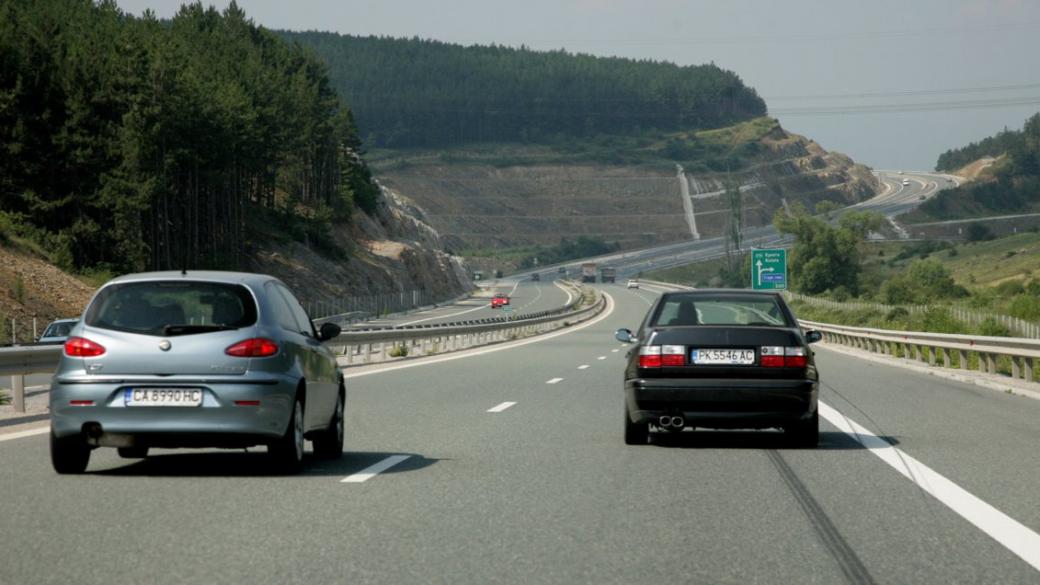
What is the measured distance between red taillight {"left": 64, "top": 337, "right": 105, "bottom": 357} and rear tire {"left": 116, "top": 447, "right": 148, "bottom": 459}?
1.90m

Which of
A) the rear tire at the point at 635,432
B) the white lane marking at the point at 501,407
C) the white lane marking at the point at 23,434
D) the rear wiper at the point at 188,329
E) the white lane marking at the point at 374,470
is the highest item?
the rear wiper at the point at 188,329

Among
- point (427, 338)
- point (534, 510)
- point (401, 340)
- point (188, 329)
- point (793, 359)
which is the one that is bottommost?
point (427, 338)

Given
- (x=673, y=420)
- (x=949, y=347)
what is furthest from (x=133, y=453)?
(x=949, y=347)

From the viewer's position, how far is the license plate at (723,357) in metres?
13.8

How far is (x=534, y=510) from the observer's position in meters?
9.59

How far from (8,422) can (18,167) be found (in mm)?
56198

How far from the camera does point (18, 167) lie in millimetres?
70000

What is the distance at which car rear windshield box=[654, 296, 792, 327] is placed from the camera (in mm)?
14398

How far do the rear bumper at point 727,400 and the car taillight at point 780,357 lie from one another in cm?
17

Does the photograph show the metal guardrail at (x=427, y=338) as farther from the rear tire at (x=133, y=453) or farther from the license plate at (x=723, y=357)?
the license plate at (x=723, y=357)

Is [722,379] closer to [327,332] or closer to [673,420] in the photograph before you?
[673,420]

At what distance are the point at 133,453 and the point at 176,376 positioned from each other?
229 cm

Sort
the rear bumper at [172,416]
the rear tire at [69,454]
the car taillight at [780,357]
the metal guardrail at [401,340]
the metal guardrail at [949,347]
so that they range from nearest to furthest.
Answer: the rear bumper at [172,416]
the rear tire at [69,454]
the car taillight at [780,357]
the metal guardrail at [401,340]
the metal guardrail at [949,347]

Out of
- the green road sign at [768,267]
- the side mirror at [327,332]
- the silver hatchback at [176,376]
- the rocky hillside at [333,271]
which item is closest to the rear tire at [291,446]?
the silver hatchback at [176,376]
